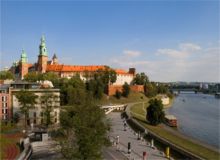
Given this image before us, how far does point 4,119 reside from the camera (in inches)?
1980

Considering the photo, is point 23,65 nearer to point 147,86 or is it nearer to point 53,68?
point 53,68

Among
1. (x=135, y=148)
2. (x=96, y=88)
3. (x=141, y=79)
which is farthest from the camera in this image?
(x=141, y=79)

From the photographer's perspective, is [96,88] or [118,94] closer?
[96,88]

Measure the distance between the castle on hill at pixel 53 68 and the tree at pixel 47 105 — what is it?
60.8 metres

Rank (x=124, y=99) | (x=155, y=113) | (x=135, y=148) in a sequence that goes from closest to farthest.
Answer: (x=135, y=148) < (x=155, y=113) < (x=124, y=99)

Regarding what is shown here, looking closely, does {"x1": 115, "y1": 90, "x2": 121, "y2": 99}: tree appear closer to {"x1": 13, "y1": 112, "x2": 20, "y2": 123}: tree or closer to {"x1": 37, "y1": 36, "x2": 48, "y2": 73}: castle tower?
{"x1": 37, "y1": 36, "x2": 48, "y2": 73}: castle tower

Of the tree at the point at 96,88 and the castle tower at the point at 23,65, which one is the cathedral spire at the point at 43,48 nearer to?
the castle tower at the point at 23,65

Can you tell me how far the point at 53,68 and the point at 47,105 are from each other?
86.2 m

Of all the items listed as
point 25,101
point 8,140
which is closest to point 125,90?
point 25,101

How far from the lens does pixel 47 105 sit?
49094mm

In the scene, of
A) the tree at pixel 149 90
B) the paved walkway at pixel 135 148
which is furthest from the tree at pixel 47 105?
the tree at pixel 149 90

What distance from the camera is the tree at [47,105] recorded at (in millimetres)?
47881

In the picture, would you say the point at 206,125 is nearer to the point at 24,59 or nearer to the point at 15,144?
Answer: the point at 15,144

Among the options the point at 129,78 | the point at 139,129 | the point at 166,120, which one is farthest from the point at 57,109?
the point at 129,78
